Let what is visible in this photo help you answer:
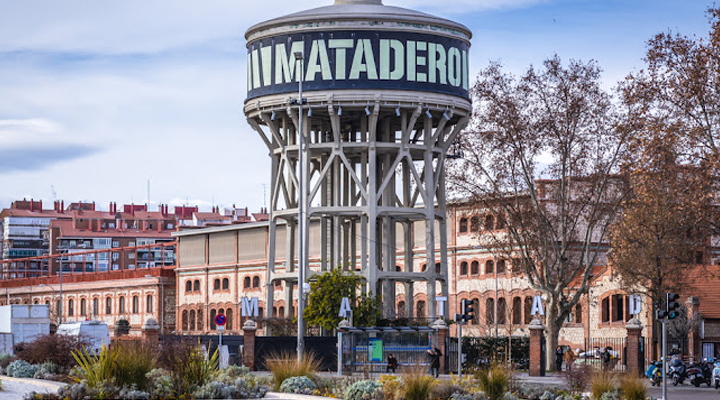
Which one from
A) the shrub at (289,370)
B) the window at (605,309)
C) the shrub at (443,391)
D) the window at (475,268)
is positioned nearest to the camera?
the shrub at (443,391)

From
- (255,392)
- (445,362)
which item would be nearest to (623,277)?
(445,362)

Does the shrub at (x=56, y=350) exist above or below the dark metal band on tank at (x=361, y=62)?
below

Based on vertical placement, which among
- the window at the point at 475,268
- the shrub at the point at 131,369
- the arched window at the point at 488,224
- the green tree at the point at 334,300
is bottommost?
the shrub at the point at 131,369

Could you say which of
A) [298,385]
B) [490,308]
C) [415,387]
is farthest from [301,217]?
[490,308]

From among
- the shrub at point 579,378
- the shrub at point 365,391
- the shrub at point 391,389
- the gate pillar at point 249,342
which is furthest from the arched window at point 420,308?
the shrub at point 391,389

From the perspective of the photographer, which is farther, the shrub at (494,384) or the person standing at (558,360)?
the person standing at (558,360)

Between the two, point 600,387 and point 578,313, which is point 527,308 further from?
point 600,387

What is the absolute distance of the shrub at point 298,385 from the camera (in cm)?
2862

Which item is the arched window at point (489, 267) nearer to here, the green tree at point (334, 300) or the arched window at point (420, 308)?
the arched window at point (420, 308)

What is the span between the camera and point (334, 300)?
54781 millimetres

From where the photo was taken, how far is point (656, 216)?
160 feet

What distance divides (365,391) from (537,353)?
2163cm

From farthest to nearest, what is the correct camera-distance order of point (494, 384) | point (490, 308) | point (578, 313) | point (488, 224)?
point (490, 308)
point (578, 313)
point (488, 224)
point (494, 384)

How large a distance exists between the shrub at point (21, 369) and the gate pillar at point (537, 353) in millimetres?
20348
